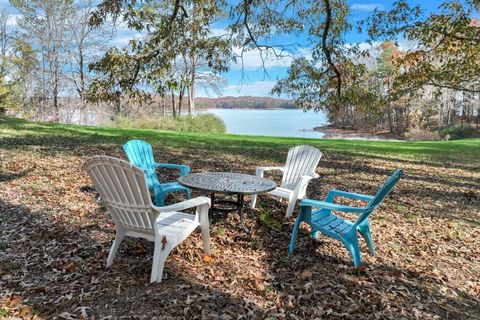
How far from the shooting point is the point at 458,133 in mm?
33625

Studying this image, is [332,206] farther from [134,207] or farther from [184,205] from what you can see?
[134,207]

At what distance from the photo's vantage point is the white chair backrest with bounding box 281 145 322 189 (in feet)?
17.2

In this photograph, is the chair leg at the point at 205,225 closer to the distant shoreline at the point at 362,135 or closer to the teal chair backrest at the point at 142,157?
the teal chair backrest at the point at 142,157

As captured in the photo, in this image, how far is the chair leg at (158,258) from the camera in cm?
291

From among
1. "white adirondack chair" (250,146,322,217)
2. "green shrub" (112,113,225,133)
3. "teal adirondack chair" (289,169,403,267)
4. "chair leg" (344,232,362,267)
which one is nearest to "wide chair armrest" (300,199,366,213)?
"teal adirondack chair" (289,169,403,267)

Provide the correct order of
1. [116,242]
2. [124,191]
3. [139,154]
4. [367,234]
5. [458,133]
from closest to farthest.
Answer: [124,191] → [116,242] → [367,234] → [139,154] → [458,133]

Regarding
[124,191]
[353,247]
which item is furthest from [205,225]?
[353,247]

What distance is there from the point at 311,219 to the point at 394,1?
6.44 metres

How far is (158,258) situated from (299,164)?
2.97 metres

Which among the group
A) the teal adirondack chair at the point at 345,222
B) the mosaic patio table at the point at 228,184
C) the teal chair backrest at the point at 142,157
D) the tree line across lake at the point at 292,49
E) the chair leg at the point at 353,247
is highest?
the tree line across lake at the point at 292,49

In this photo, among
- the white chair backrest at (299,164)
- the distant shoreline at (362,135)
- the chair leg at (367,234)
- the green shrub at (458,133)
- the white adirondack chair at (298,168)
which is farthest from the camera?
the distant shoreline at (362,135)

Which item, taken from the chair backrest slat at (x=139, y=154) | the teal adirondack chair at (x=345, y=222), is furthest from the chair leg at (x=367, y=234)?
the chair backrest slat at (x=139, y=154)

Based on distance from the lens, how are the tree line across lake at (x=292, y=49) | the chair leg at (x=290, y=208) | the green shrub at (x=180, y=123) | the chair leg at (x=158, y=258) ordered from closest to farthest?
the chair leg at (x=158, y=258) < the chair leg at (x=290, y=208) < the tree line across lake at (x=292, y=49) < the green shrub at (x=180, y=123)

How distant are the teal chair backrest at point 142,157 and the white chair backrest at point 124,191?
1521 mm
